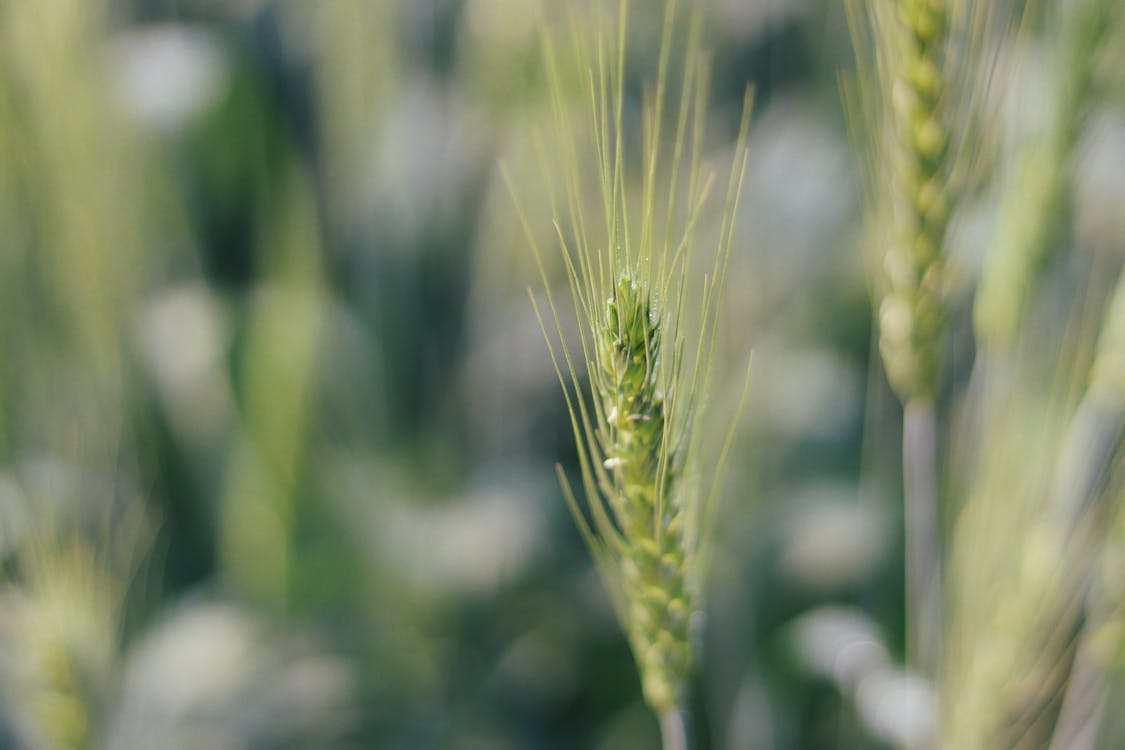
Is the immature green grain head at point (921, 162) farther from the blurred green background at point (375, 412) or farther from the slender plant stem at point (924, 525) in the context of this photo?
the blurred green background at point (375, 412)

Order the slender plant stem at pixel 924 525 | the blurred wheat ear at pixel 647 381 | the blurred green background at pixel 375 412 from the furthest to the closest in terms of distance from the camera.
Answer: the blurred green background at pixel 375 412, the slender plant stem at pixel 924 525, the blurred wheat ear at pixel 647 381

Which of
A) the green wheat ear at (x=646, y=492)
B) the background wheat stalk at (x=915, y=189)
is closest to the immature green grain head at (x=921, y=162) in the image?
the background wheat stalk at (x=915, y=189)

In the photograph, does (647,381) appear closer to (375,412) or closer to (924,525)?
(924,525)

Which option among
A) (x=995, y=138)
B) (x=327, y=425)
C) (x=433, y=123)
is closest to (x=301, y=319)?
(x=327, y=425)

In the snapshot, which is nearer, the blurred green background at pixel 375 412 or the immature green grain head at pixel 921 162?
the immature green grain head at pixel 921 162

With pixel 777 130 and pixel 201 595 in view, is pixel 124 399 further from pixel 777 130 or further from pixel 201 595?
pixel 777 130

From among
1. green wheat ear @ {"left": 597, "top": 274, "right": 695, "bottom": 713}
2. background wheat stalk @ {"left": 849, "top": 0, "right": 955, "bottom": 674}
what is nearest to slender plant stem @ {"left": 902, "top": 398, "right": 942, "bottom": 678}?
background wheat stalk @ {"left": 849, "top": 0, "right": 955, "bottom": 674}

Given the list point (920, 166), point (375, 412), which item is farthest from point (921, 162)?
point (375, 412)

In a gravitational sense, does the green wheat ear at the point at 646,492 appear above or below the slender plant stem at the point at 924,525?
above
